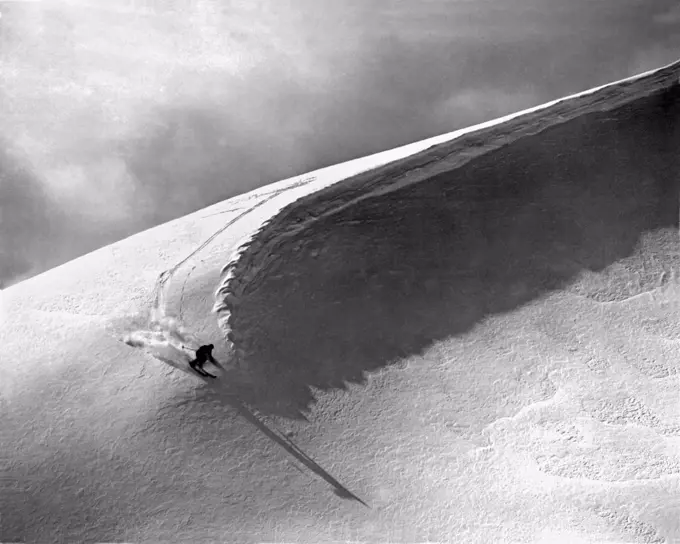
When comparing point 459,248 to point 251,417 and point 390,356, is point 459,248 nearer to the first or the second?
point 390,356

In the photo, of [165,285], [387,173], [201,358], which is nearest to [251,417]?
[201,358]

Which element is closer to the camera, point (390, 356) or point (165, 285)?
point (390, 356)

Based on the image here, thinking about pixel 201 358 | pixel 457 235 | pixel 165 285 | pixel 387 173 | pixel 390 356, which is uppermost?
pixel 387 173

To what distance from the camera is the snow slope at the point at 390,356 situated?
5.77m

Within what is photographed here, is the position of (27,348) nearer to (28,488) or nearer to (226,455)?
(28,488)

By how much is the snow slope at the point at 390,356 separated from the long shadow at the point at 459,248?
25 millimetres

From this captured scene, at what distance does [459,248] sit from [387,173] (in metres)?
1.26

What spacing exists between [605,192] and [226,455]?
560 cm

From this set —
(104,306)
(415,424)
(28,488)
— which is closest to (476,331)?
(415,424)

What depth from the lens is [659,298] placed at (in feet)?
25.7

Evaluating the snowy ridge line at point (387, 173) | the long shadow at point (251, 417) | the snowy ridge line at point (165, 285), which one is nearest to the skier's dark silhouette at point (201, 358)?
the long shadow at point (251, 417)

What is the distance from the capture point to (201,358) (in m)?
6.60

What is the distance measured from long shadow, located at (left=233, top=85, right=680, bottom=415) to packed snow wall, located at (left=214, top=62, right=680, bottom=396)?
0.01 meters

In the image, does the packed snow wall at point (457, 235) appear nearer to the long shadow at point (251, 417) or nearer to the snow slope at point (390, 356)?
the snow slope at point (390, 356)
